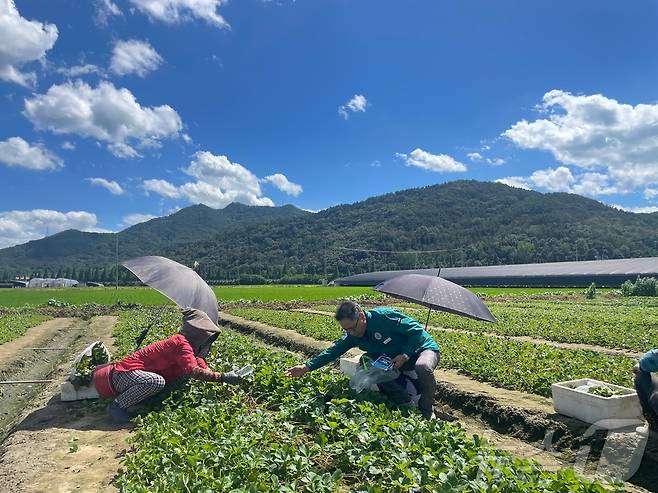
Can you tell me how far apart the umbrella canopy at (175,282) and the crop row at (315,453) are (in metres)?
2.00

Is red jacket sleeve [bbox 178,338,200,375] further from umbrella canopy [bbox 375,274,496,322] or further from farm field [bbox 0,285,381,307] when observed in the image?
farm field [bbox 0,285,381,307]

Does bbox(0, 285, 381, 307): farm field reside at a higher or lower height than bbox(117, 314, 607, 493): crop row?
lower

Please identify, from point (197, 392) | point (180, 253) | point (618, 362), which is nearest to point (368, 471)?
point (197, 392)

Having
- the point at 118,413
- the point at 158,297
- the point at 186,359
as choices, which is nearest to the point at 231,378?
the point at 186,359

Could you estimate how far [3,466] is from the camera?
5.42m

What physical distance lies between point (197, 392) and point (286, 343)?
9.88 m

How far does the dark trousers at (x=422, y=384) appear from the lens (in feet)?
20.1

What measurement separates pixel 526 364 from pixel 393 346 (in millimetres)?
4693

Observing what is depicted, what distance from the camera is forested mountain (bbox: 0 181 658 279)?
102 meters

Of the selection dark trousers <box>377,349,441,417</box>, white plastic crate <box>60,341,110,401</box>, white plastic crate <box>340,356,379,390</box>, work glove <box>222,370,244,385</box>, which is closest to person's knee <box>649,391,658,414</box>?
dark trousers <box>377,349,441,417</box>

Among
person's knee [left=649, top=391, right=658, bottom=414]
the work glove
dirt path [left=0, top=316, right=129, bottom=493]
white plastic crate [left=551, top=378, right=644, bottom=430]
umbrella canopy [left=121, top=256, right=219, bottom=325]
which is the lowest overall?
dirt path [left=0, top=316, right=129, bottom=493]

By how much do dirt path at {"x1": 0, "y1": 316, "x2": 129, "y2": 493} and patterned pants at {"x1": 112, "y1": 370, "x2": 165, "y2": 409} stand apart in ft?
1.15

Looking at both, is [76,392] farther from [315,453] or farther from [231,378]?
[315,453]

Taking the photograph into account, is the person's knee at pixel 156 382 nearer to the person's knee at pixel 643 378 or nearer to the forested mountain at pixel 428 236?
the person's knee at pixel 643 378
